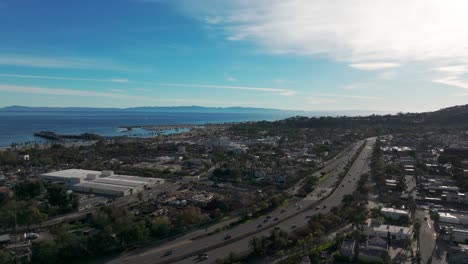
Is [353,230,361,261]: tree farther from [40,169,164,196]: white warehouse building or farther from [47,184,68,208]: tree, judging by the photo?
[47,184,68,208]: tree

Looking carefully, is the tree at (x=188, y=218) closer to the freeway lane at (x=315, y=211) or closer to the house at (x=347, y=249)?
the freeway lane at (x=315, y=211)

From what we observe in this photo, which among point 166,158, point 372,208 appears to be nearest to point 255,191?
point 372,208

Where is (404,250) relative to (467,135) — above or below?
below

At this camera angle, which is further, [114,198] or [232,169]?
[232,169]

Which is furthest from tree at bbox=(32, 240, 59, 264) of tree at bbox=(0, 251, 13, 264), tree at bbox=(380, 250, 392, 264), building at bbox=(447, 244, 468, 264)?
building at bbox=(447, 244, 468, 264)

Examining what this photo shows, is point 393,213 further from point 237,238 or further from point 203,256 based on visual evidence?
point 203,256

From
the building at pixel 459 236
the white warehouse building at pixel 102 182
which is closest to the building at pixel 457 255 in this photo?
the building at pixel 459 236

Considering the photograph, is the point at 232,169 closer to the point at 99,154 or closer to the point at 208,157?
the point at 208,157
